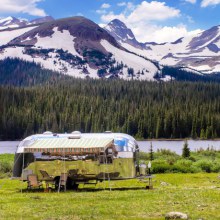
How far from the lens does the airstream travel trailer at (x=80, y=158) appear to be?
32.8 meters

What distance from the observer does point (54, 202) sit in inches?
1003

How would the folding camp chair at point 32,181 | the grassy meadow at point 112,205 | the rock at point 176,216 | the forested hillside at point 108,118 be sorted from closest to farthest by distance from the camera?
the rock at point 176,216
the grassy meadow at point 112,205
the folding camp chair at point 32,181
the forested hillside at point 108,118

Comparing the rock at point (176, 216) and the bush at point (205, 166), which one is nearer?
the rock at point (176, 216)

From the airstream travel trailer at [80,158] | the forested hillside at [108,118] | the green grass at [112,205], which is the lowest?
the green grass at [112,205]

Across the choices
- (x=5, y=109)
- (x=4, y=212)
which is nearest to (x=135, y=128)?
(x=5, y=109)

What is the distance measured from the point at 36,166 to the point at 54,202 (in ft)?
28.7

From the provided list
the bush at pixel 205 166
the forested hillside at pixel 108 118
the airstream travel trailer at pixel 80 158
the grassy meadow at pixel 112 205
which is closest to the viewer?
the grassy meadow at pixel 112 205

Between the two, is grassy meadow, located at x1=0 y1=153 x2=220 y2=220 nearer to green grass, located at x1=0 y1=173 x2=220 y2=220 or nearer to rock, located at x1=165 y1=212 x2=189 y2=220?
green grass, located at x1=0 y1=173 x2=220 y2=220

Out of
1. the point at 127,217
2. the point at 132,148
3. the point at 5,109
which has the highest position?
the point at 5,109

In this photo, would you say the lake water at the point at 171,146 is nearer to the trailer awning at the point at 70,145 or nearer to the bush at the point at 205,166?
the bush at the point at 205,166

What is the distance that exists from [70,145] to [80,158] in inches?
54.1

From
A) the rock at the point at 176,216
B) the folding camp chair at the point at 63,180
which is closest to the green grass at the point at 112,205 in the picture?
the rock at the point at 176,216

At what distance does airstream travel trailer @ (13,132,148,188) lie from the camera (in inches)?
1291

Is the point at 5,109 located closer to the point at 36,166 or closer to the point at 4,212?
the point at 36,166
